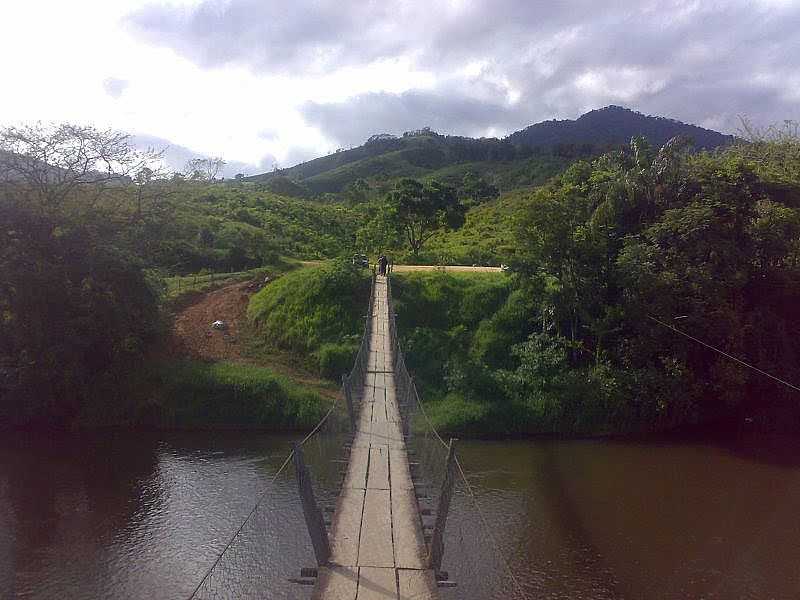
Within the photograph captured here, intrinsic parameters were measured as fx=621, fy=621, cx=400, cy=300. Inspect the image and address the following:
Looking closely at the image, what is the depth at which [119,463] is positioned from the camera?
10.8 meters

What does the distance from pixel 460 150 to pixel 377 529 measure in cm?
6583

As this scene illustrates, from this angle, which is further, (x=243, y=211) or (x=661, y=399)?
(x=243, y=211)

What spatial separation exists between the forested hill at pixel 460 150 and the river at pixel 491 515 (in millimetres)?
8496

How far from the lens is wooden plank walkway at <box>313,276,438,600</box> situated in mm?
5289

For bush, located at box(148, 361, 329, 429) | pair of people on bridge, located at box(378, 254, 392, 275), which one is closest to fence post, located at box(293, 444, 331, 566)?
bush, located at box(148, 361, 329, 429)

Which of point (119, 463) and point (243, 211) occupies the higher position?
point (243, 211)

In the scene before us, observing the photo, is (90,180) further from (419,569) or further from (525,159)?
(525,159)

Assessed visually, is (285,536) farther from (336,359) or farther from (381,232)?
(381,232)

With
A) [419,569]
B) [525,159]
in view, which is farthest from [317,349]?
[525,159]

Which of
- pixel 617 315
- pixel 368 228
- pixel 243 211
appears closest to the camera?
pixel 617 315

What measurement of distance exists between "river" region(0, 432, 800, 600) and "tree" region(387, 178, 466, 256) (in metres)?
10.2

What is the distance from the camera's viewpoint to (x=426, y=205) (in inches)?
816

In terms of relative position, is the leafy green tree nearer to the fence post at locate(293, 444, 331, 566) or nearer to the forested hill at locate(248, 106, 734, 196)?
the forested hill at locate(248, 106, 734, 196)

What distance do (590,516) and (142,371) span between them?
961 cm
